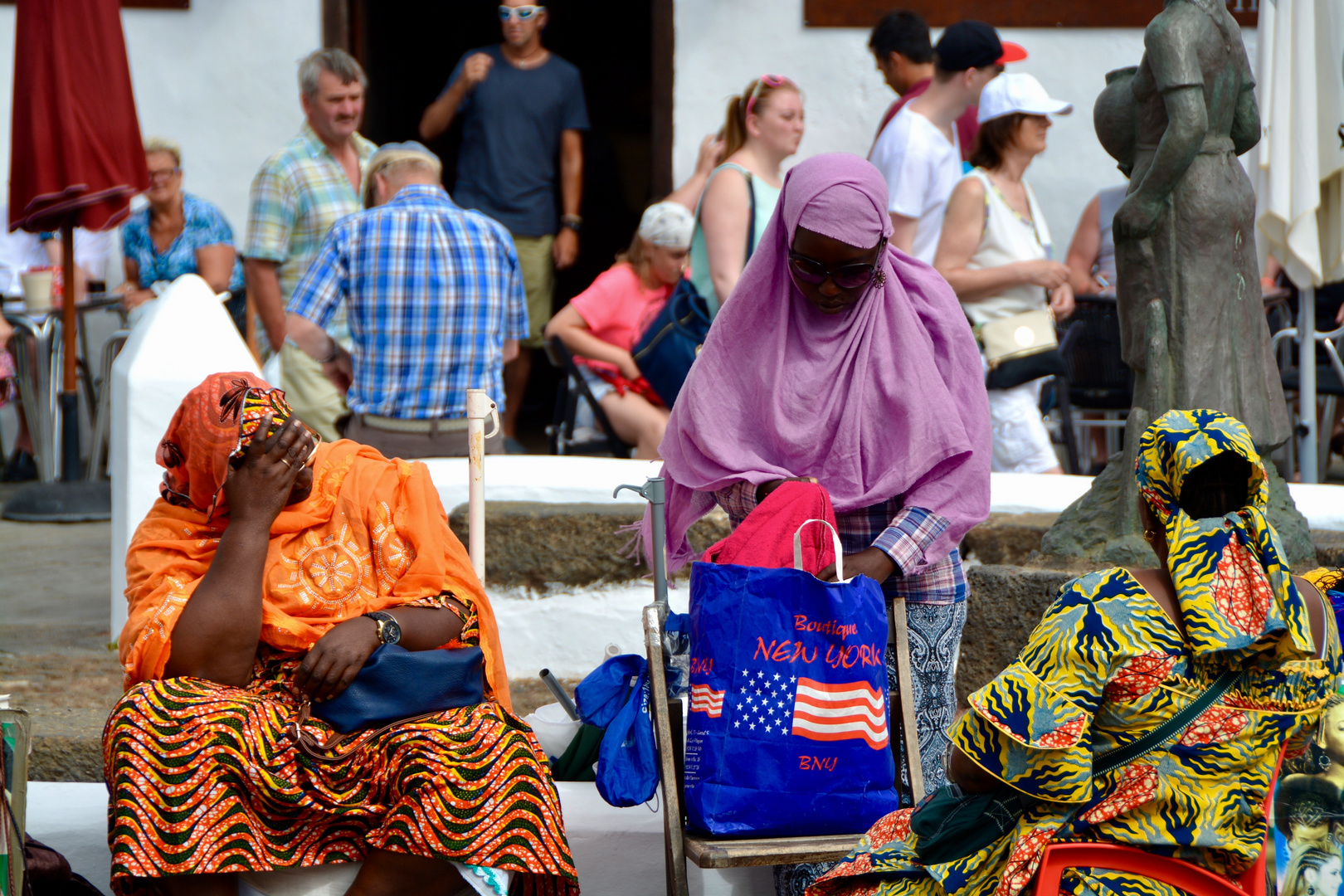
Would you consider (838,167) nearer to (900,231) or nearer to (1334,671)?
(1334,671)

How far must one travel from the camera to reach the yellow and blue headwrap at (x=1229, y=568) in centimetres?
208

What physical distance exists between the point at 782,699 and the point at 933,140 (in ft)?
12.3

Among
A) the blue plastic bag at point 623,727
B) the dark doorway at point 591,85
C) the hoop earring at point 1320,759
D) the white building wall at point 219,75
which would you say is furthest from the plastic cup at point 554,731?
the dark doorway at point 591,85

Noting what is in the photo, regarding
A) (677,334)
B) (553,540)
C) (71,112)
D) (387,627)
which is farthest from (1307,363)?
(71,112)

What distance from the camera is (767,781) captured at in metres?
2.71

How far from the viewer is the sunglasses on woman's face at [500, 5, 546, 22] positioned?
7.18m

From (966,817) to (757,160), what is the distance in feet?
12.1

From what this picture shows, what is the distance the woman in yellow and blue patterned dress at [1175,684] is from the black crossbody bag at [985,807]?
0.02 m

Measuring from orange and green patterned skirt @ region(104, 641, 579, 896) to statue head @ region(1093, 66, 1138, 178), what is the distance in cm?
271

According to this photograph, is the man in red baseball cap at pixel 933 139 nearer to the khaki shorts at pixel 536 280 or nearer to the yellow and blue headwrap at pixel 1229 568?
the khaki shorts at pixel 536 280

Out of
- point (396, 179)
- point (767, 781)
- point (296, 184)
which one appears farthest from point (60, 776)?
point (296, 184)

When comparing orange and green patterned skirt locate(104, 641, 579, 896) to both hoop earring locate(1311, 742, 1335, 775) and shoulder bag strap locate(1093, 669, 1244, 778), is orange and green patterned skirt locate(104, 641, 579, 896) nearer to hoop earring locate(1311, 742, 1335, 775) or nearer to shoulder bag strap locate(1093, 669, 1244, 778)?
shoulder bag strap locate(1093, 669, 1244, 778)

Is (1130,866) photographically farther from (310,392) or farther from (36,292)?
(36,292)

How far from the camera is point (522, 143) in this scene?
7.41 m
